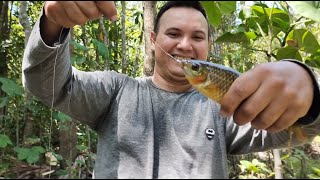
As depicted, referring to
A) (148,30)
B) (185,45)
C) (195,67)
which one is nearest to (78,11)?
(195,67)

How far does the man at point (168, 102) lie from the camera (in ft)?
3.66

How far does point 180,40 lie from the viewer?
6.23 ft

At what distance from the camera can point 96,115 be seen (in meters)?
1.68

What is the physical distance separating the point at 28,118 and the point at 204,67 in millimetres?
2564

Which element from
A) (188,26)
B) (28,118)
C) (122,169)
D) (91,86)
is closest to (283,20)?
(188,26)

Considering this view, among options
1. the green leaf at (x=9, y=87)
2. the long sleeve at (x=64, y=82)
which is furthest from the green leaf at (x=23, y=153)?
the long sleeve at (x=64, y=82)

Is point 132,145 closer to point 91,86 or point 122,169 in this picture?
point 122,169

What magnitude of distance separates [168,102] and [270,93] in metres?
0.67

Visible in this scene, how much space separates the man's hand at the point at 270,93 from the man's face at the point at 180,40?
75cm

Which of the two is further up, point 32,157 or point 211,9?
point 211,9

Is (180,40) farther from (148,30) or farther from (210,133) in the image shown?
(148,30)

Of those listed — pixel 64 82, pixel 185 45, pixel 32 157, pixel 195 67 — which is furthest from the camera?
pixel 32 157

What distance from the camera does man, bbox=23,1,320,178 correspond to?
1.12 m

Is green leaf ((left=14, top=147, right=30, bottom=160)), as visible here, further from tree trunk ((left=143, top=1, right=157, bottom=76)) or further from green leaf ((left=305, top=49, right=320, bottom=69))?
green leaf ((left=305, top=49, right=320, bottom=69))
